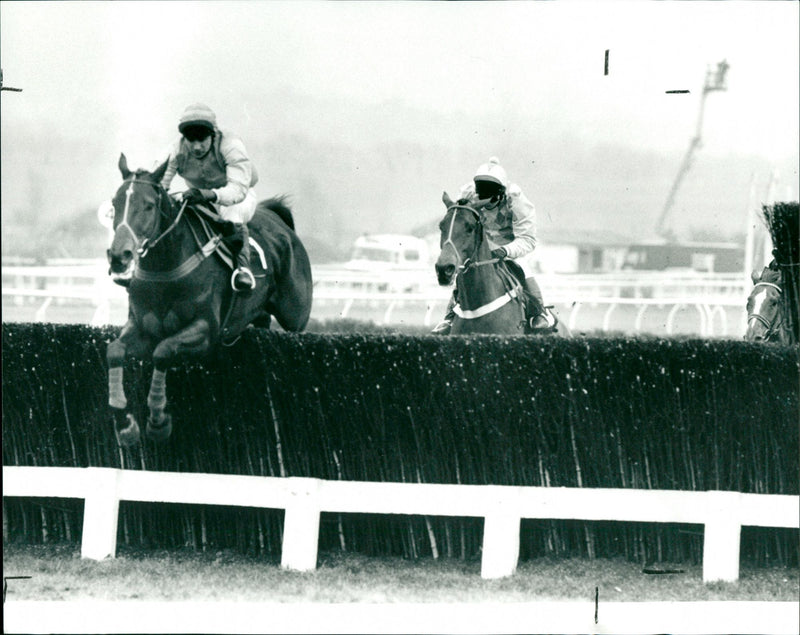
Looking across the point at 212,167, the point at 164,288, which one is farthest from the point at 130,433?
the point at 212,167

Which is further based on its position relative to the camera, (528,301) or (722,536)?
(528,301)

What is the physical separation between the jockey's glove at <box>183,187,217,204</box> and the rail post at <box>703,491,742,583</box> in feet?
8.03

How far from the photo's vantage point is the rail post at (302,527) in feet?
17.6

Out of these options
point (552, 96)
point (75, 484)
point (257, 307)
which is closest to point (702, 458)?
point (552, 96)

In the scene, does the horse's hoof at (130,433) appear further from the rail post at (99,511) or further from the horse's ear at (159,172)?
the horse's ear at (159,172)

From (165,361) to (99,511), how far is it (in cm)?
→ 68

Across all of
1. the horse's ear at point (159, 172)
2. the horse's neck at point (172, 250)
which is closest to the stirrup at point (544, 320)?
the horse's neck at point (172, 250)

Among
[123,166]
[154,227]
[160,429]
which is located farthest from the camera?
[160,429]

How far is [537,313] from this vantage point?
19.4 ft

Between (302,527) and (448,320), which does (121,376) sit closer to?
(302,527)

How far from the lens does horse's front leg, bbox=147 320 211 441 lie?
5336mm

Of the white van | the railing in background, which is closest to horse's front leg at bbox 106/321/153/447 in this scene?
the railing in background

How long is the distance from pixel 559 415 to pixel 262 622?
1488 mm

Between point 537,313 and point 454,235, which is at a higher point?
point 454,235
